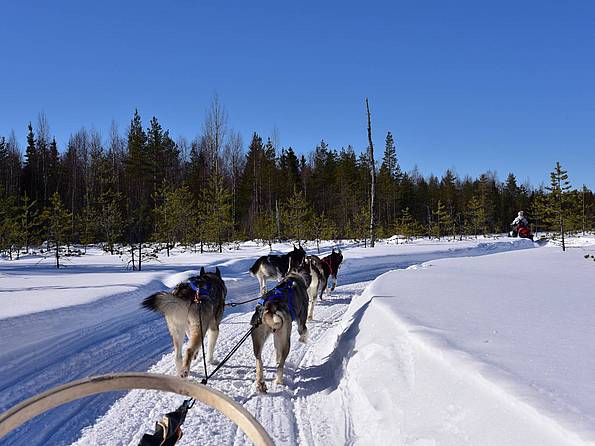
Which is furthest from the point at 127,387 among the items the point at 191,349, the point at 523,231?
the point at 523,231

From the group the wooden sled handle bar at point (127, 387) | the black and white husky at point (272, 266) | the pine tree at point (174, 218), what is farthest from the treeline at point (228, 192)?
the wooden sled handle bar at point (127, 387)

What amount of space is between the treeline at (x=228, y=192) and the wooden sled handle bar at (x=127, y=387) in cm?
1909

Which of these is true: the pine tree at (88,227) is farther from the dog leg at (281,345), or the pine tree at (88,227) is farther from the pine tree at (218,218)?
the dog leg at (281,345)

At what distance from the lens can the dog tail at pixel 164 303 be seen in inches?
174

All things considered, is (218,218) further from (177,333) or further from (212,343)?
(177,333)

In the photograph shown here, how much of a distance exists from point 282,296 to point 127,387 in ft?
9.53

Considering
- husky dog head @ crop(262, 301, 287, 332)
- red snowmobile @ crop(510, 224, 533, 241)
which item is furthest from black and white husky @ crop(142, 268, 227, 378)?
red snowmobile @ crop(510, 224, 533, 241)

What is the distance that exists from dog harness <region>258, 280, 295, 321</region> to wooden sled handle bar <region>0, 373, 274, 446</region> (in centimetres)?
259

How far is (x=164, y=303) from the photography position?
452 cm

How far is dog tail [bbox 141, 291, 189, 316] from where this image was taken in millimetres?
4414

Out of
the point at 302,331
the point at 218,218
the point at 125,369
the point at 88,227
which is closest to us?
the point at 125,369

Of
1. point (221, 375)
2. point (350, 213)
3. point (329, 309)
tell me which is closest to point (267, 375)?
point (221, 375)

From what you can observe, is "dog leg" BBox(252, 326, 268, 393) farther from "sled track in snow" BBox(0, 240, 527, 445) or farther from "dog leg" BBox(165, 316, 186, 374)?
"dog leg" BBox(165, 316, 186, 374)

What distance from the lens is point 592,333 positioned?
345 centimetres
